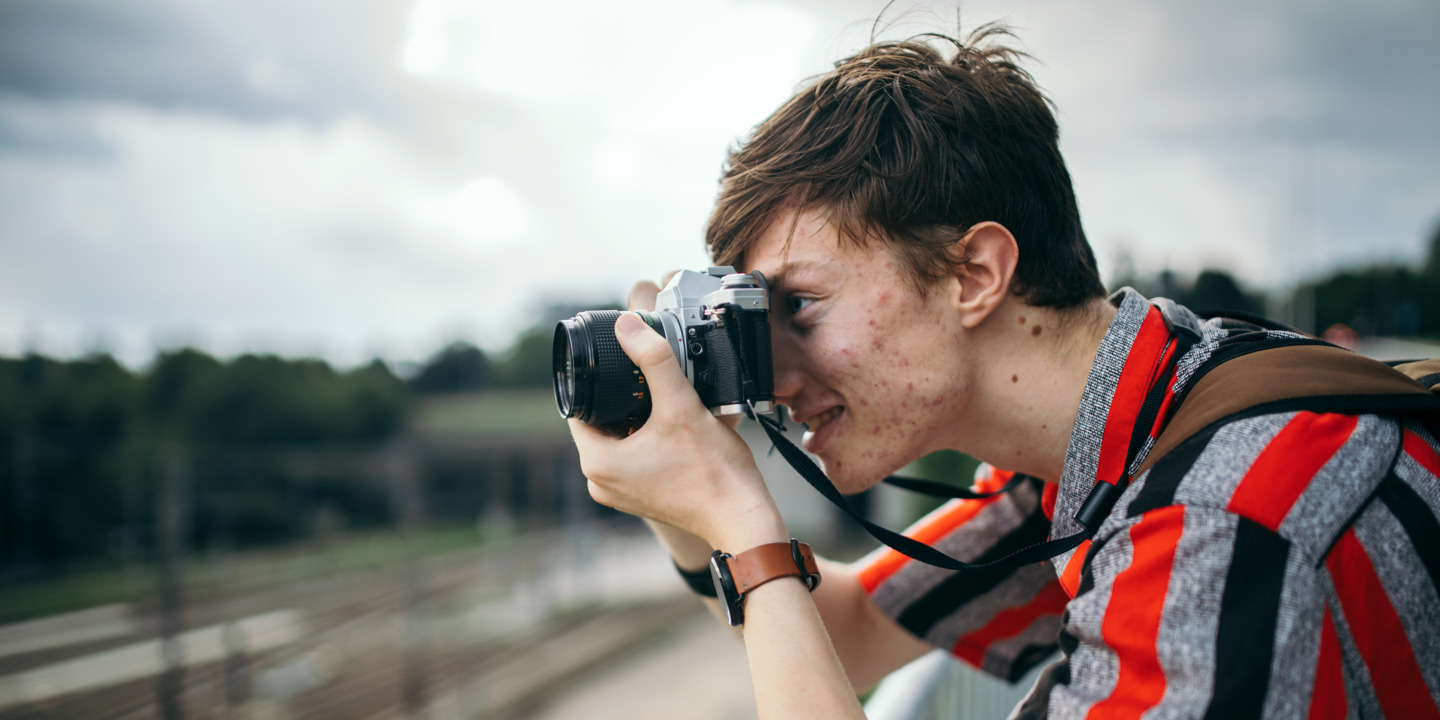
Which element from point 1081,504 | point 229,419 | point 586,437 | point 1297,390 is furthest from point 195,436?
point 1297,390

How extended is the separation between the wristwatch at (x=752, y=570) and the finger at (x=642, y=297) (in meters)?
0.56

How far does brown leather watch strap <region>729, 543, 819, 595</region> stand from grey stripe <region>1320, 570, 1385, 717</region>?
21.5 inches

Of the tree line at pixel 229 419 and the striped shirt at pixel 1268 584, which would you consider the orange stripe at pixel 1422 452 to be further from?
the tree line at pixel 229 419

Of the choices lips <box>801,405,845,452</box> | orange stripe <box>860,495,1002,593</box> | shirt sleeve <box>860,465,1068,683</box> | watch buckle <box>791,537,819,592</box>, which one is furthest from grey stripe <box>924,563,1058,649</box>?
watch buckle <box>791,537,819,592</box>

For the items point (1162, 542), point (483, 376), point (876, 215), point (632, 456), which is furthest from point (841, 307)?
point (483, 376)

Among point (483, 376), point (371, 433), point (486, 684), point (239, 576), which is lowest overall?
point (486, 684)

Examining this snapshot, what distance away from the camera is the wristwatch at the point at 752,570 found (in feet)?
3.21

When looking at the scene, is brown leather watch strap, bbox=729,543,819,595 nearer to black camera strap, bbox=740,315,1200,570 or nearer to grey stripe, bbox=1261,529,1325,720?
black camera strap, bbox=740,315,1200,570

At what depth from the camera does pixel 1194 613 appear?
0.69 m

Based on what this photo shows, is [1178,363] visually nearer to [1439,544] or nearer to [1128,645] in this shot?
[1439,544]

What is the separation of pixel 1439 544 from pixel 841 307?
→ 2.42 ft

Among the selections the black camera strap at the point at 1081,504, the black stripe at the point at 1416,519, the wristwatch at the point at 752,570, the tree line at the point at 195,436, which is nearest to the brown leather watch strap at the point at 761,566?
the wristwatch at the point at 752,570

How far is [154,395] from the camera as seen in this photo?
13.9 metres

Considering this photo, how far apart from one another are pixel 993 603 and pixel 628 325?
3.10 feet
